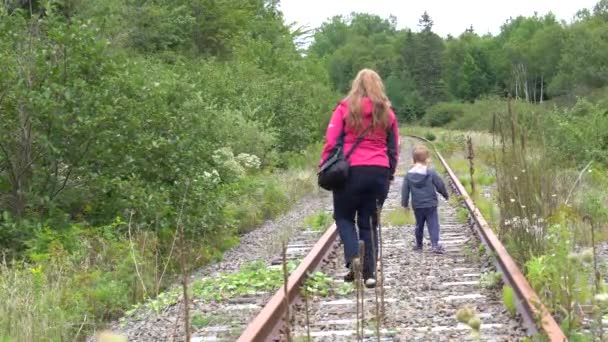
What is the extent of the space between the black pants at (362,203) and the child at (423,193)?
193 cm

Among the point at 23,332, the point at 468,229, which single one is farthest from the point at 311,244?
the point at 23,332

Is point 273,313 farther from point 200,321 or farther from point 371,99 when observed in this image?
point 371,99

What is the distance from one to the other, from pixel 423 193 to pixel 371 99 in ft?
9.03

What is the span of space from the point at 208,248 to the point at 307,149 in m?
16.2

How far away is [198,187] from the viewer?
9406mm

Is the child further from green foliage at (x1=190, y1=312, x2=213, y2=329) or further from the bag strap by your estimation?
green foliage at (x1=190, y1=312, x2=213, y2=329)

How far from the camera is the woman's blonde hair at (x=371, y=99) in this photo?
19.8ft

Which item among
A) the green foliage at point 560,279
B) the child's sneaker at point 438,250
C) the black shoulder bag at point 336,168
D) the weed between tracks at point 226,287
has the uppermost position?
the black shoulder bag at point 336,168

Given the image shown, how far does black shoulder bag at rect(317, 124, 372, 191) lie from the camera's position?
6.04 m

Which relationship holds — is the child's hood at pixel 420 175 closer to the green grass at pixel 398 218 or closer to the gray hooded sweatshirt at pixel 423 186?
the gray hooded sweatshirt at pixel 423 186

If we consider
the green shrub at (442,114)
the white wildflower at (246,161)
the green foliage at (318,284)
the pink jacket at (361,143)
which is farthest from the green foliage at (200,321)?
the green shrub at (442,114)

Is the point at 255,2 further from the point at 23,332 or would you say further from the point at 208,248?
the point at 23,332

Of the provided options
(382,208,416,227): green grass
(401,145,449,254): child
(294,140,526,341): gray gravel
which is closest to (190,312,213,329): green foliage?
(294,140,526,341): gray gravel

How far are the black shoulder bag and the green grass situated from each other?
4.92 metres
